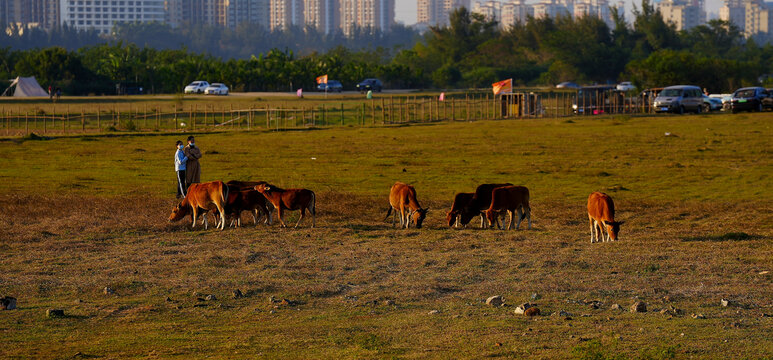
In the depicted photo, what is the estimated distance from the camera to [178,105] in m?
71.7

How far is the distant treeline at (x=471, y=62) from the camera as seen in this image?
93.9 metres

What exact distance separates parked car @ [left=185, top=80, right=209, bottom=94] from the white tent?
13.4m

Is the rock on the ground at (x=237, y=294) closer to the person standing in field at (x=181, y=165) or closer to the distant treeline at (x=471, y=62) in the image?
the person standing in field at (x=181, y=165)

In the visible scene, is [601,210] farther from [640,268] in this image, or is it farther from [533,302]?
[533,302]

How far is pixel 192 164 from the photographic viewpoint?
2316cm

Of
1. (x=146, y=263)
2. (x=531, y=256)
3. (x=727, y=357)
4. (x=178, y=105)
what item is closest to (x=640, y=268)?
(x=531, y=256)

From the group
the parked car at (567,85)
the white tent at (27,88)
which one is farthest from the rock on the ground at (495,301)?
the parked car at (567,85)

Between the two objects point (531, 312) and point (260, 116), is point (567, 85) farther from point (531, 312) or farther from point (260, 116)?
point (531, 312)

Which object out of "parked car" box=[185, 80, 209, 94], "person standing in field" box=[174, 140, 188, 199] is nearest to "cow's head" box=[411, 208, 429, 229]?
"person standing in field" box=[174, 140, 188, 199]

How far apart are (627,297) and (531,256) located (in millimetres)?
3563

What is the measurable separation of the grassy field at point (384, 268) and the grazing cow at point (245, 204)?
0.48 metres

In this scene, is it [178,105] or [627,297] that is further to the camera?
[178,105]

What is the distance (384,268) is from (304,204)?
4835 mm

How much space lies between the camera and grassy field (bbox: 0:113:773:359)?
11.2 meters
